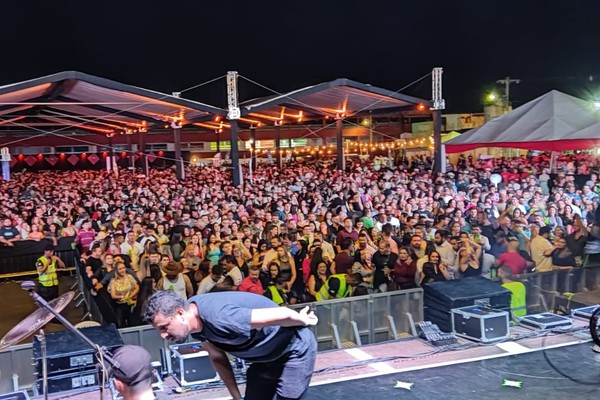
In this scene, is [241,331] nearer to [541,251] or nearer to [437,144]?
[541,251]

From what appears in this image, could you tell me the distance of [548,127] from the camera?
16.9 meters

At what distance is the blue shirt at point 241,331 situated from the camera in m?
3.09

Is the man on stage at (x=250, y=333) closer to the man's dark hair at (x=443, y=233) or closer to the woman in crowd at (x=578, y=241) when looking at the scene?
the man's dark hair at (x=443, y=233)

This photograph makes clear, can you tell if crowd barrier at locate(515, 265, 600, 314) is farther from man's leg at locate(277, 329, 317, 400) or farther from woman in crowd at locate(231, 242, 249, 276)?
man's leg at locate(277, 329, 317, 400)

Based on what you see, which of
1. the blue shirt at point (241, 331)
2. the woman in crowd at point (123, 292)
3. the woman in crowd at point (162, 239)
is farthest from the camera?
the woman in crowd at point (162, 239)

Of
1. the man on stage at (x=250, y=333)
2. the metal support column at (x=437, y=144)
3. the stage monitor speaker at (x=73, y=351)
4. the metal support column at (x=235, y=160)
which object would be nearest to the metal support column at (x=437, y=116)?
the metal support column at (x=437, y=144)

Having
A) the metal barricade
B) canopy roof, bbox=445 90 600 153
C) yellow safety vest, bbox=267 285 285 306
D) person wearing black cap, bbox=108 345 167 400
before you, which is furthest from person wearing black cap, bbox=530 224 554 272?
canopy roof, bbox=445 90 600 153

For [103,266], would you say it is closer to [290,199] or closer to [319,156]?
[290,199]

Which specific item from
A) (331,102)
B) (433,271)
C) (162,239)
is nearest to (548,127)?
(331,102)

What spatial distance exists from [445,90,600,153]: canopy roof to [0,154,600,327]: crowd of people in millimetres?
1660

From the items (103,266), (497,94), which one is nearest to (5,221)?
(103,266)

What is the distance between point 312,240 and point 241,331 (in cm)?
650

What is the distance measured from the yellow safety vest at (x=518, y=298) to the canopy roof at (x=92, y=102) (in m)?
13.5

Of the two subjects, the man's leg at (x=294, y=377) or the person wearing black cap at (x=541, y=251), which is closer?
the man's leg at (x=294, y=377)
